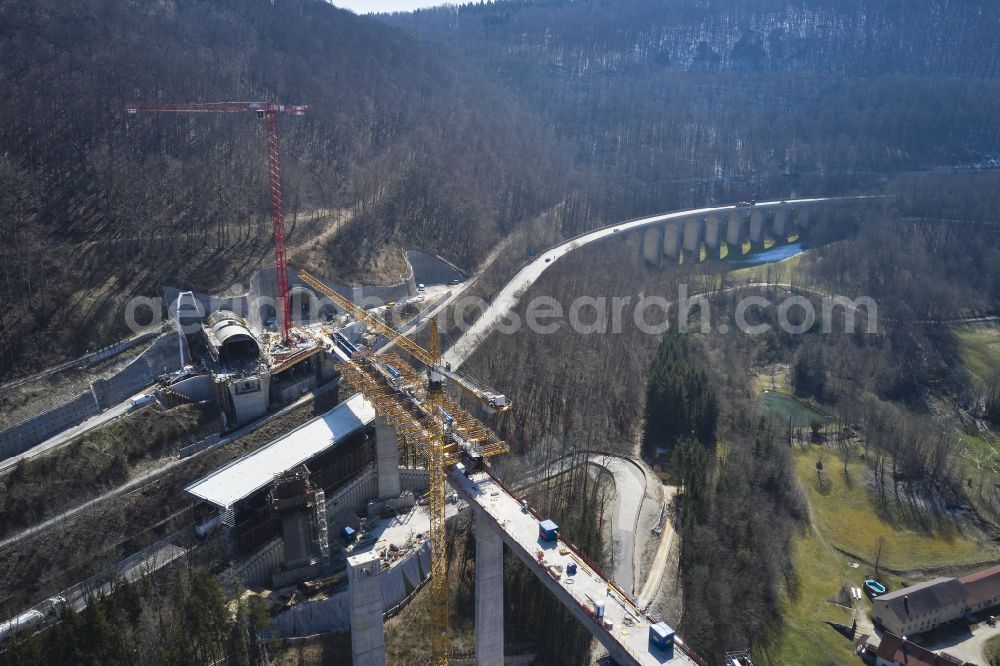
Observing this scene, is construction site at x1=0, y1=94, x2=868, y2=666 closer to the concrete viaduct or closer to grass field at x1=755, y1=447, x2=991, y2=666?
grass field at x1=755, y1=447, x2=991, y2=666

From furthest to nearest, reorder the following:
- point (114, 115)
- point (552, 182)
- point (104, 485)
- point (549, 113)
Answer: point (549, 113), point (552, 182), point (114, 115), point (104, 485)

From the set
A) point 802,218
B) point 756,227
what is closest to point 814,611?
point 756,227

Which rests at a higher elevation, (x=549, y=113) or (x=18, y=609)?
(x=549, y=113)

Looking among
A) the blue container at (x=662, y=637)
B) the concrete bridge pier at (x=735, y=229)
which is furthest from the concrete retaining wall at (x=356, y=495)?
the concrete bridge pier at (x=735, y=229)

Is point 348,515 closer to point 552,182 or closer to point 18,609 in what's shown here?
point 18,609

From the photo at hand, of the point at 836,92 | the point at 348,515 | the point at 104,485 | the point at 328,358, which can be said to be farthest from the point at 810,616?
the point at 836,92

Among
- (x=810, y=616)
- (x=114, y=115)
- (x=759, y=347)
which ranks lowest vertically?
Result: (x=810, y=616)

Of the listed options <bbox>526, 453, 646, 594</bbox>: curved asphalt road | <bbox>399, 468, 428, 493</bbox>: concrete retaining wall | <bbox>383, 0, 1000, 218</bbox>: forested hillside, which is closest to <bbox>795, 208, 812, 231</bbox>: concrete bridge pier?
<bbox>383, 0, 1000, 218</bbox>: forested hillside

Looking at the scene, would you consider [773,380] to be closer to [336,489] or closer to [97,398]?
[336,489]
